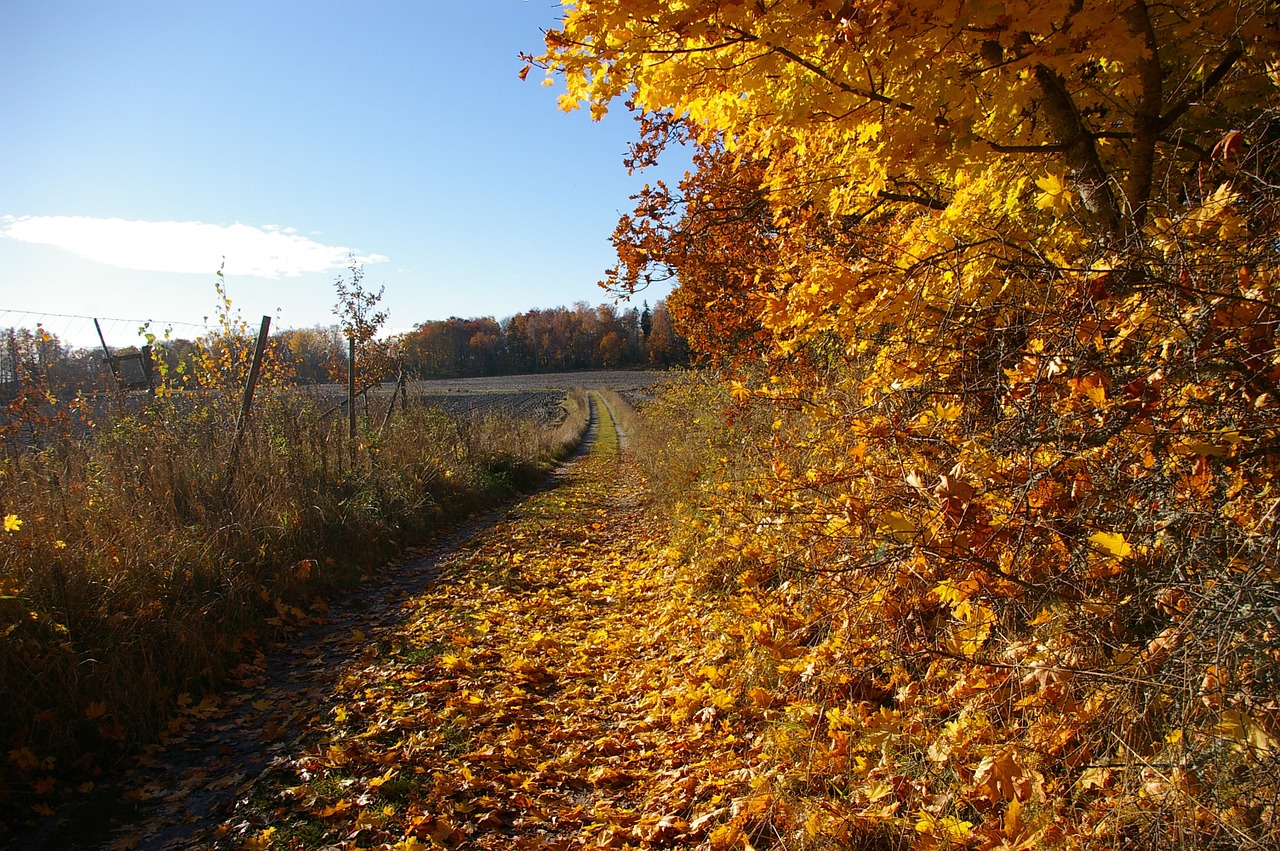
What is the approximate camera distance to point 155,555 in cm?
539

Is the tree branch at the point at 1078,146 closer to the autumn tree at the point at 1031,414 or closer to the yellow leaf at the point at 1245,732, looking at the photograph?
the autumn tree at the point at 1031,414

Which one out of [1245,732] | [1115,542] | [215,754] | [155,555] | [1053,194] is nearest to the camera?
[1245,732]

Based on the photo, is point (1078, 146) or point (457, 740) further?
point (457, 740)

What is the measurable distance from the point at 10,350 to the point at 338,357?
8.92 meters

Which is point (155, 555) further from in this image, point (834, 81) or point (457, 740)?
point (834, 81)

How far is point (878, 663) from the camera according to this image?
376 centimetres

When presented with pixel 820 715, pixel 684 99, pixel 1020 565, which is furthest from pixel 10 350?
pixel 1020 565

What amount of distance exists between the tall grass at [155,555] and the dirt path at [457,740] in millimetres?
362

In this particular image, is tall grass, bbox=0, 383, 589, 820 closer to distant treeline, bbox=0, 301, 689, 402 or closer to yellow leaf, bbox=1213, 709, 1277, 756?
yellow leaf, bbox=1213, 709, 1277, 756

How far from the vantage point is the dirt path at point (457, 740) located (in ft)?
11.3

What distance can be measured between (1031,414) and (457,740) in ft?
12.1

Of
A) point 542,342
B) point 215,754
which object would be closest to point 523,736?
point 215,754

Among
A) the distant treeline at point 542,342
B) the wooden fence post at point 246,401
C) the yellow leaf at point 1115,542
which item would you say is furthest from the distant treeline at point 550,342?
the yellow leaf at point 1115,542

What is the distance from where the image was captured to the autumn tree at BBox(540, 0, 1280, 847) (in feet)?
8.00
